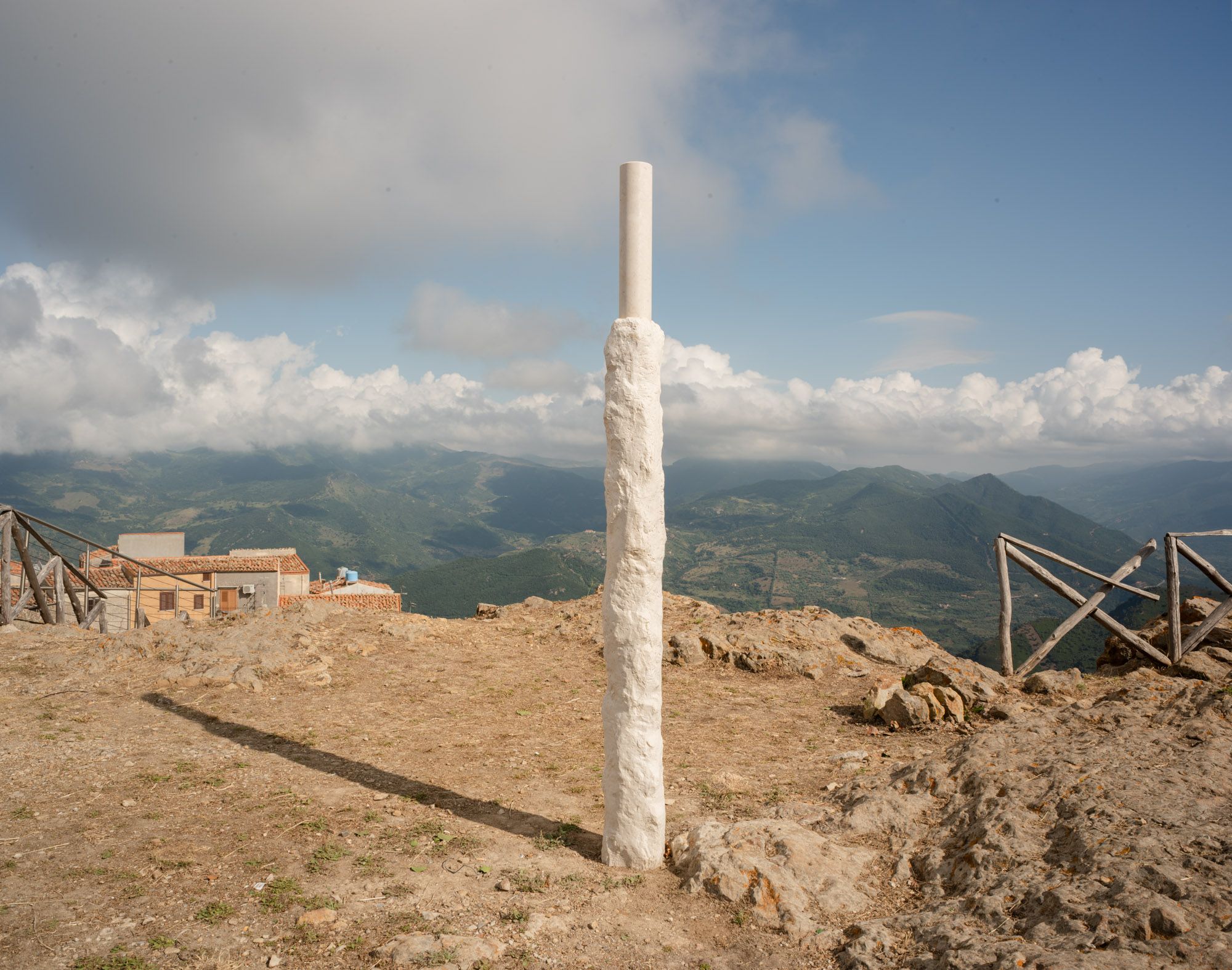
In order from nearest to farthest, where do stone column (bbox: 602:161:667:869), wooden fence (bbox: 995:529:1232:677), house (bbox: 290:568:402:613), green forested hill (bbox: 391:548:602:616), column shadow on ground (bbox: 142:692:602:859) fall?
stone column (bbox: 602:161:667:869), column shadow on ground (bbox: 142:692:602:859), wooden fence (bbox: 995:529:1232:677), house (bbox: 290:568:402:613), green forested hill (bbox: 391:548:602:616)

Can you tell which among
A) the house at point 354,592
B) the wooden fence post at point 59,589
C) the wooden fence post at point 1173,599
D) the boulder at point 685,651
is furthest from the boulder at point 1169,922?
the house at point 354,592

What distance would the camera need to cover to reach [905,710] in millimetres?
10930

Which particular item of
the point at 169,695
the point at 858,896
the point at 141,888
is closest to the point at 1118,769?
the point at 858,896

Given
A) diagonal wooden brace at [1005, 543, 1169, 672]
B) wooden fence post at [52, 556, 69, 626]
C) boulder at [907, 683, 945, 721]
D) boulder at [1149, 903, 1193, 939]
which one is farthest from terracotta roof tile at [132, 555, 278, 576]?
boulder at [1149, 903, 1193, 939]

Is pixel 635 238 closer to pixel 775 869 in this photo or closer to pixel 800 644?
pixel 775 869

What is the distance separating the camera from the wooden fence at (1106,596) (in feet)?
42.2

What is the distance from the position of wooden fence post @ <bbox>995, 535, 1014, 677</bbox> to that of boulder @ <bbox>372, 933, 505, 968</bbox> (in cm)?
1175

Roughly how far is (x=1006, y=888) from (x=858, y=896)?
4.06ft

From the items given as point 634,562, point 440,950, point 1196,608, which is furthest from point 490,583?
point 440,950

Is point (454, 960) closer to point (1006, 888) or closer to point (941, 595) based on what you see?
point (1006, 888)

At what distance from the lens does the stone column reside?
6.80 metres

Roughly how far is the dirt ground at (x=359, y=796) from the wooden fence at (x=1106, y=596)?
3462 millimetres

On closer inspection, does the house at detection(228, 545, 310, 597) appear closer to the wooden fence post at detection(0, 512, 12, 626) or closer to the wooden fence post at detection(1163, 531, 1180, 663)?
the wooden fence post at detection(0, 512, 12, 626)

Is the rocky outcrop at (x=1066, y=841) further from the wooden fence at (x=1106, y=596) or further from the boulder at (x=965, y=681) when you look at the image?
the wooden fence at (x=1106, y=596)
